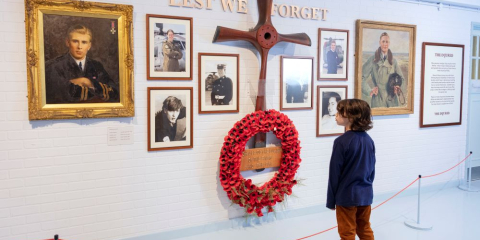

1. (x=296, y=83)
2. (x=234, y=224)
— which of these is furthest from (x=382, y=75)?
(x=234, y=224)

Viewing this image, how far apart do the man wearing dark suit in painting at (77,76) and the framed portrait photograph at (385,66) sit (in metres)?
2.83

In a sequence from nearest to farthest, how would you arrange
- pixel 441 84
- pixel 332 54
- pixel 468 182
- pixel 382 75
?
pixel 332 54 < pixel 382 75 < pixel 441 84 < pixel 468 182

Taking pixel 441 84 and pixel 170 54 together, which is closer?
pixel 170 54

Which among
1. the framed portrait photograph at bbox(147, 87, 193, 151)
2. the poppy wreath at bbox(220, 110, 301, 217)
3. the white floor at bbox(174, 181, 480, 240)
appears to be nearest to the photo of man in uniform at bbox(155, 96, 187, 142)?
the framed portrait photograph at bbox(147, 87, 193, 151)

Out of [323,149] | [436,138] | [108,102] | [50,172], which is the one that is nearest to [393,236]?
[323,149]

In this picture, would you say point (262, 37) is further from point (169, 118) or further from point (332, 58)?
point (169, 118)

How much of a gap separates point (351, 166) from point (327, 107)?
1747 mm

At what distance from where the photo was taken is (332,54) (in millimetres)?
4484

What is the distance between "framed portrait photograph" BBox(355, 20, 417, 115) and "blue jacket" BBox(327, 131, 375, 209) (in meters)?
1.94

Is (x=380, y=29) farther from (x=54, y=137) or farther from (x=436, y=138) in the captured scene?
(x=54, y=137)

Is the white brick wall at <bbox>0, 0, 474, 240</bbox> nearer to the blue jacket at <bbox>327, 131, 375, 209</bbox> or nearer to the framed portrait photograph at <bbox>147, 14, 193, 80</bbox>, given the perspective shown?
the framed portrait photograph at <bbox>147, 14, 193, 80</bbox>

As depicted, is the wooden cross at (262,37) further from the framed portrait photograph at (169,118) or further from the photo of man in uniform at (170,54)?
the framed portrait photograph at (169,118)

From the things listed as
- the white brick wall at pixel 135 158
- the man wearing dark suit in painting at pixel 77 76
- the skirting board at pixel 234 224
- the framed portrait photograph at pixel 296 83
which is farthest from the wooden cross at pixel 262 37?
the man wearing dark suit in painting at pixel 77 76

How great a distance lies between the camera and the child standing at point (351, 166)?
2826mm
